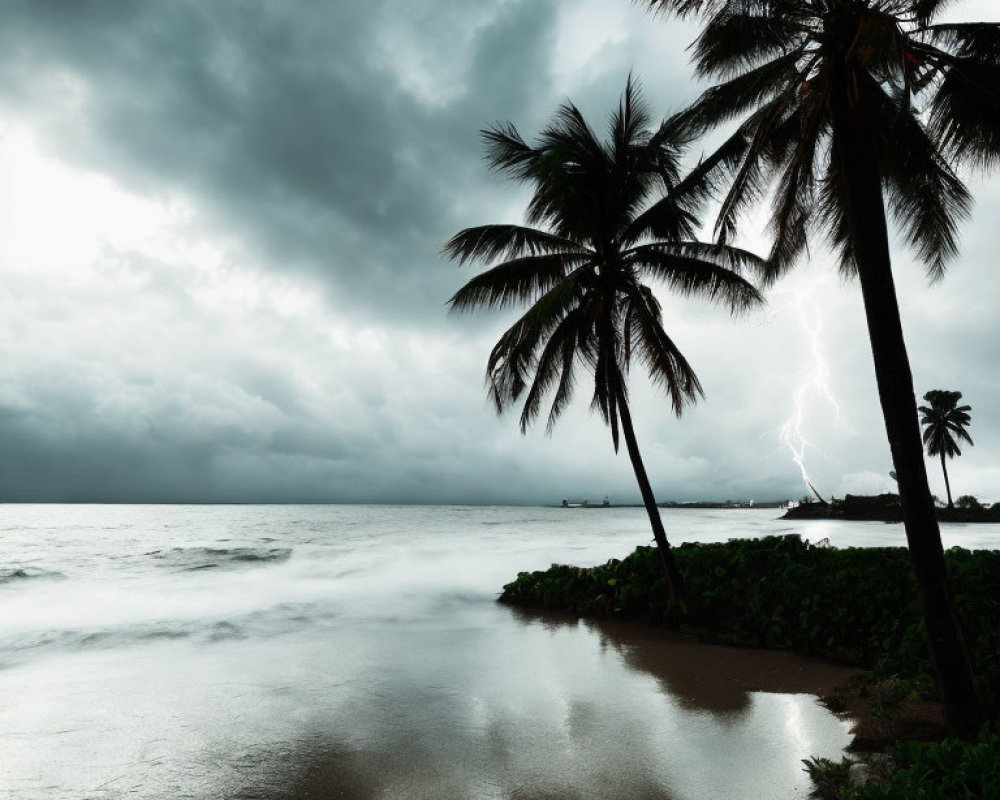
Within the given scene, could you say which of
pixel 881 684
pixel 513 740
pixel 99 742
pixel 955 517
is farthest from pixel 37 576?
pixel 955 517

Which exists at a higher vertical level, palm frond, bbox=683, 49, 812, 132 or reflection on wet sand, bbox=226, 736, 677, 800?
palm frond, bbox=683, 49, 812, 132

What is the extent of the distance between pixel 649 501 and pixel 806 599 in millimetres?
3204

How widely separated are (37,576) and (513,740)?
26417 millimetres

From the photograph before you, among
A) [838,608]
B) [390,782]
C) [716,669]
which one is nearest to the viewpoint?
[390,782]

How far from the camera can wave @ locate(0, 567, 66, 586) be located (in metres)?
22.5

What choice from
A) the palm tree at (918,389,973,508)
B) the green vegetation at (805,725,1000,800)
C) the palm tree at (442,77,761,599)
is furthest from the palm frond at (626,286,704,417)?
the palm tree at (918,389,973,508)

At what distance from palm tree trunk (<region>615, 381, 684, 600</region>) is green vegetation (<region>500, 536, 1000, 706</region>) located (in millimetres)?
279

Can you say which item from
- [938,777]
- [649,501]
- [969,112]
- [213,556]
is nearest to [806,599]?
[649,501]

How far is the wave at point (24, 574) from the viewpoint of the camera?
22452mm

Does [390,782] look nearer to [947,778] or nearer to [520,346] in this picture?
[947,778]

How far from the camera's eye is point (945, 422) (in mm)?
51688

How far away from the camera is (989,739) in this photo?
4223 millimetres

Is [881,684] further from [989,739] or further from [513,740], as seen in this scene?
[513,740]

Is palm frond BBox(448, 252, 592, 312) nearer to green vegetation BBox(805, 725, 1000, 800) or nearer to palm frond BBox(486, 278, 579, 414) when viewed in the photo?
palm frond BBox(486, 278, 579, 414)
